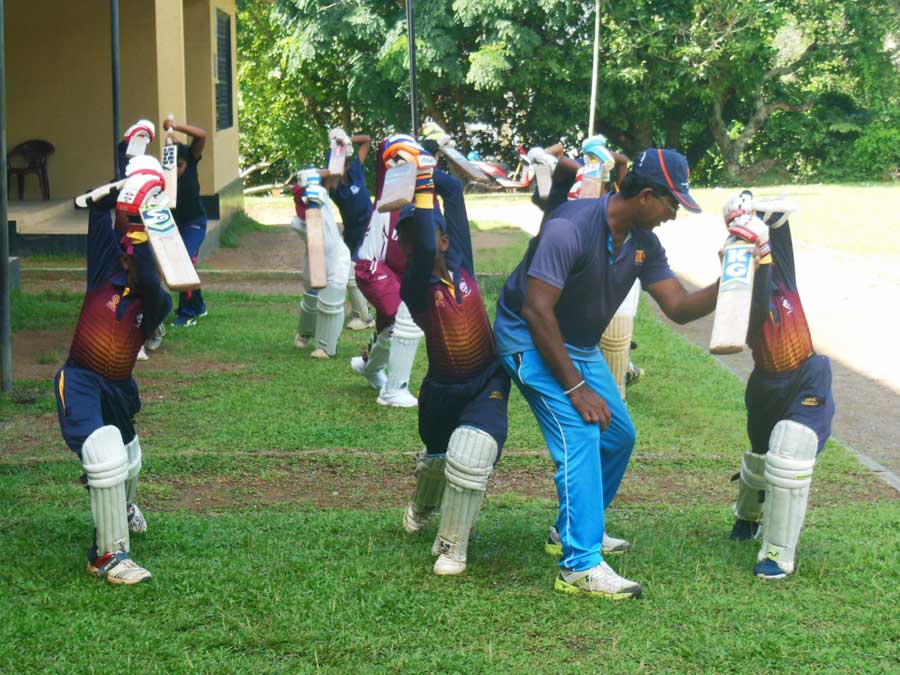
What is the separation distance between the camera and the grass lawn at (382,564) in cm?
436

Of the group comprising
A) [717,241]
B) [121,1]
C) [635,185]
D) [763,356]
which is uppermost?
[121,1]

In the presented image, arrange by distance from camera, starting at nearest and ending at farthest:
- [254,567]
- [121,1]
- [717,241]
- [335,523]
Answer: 1. [254,567]
2. [335,523]
3. [121,1]
4. [717,241]

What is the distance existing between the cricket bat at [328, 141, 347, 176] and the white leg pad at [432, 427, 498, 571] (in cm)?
390

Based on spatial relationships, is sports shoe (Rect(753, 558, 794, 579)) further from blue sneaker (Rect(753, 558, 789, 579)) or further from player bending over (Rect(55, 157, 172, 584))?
player bending over (Rect(55, 157, 172, 584))

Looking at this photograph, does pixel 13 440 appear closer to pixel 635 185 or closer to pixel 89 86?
pixel 635 185

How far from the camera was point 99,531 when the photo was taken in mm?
4988

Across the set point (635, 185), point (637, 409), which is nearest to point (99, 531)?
point (635, 185)

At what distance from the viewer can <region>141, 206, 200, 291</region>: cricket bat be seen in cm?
486

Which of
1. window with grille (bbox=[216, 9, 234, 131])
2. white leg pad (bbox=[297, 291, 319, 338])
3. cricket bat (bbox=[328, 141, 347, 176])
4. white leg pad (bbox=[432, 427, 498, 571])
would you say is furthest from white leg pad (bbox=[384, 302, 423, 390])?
window with grille (bbox=[216, 9, 234, 131])

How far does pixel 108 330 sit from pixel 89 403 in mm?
334

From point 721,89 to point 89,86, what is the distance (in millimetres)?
21145

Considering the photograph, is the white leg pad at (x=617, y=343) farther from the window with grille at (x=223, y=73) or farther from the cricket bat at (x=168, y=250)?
the window with grille at (x=223, y=73)

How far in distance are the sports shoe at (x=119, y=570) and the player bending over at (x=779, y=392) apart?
8.76 ft

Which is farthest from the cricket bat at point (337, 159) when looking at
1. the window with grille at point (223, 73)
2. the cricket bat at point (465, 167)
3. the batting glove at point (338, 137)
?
the window with grille at point (223, 73)
